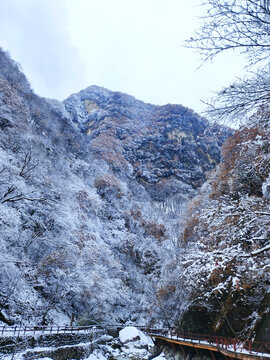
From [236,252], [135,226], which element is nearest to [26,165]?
[236,252]

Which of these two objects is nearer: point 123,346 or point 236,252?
point 236,252

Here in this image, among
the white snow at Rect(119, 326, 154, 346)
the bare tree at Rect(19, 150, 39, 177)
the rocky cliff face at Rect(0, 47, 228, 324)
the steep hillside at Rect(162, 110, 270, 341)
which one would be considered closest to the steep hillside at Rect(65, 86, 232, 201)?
the rocky cliff face at Rect(0, 47, 228, 324)

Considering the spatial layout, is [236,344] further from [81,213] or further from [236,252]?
[81,213]

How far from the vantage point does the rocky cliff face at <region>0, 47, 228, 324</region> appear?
1683 cm

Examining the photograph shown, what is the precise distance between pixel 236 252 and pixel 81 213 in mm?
25888

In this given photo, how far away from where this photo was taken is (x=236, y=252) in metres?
5.35

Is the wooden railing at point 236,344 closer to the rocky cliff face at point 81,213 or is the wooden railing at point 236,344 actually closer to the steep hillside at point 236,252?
the steep hillside at point 236,252

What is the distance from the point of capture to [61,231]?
23328 millimetres

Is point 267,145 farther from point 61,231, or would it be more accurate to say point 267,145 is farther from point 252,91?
point 61,231

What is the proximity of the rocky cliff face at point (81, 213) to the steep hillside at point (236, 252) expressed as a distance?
1.82 m

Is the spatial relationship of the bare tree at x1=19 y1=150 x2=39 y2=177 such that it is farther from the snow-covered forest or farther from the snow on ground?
the snow on ground

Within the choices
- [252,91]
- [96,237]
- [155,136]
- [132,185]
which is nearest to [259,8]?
[252,91]

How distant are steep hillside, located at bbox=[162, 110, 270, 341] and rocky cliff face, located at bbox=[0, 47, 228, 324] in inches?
71.6

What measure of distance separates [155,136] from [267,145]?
77.0 meters
